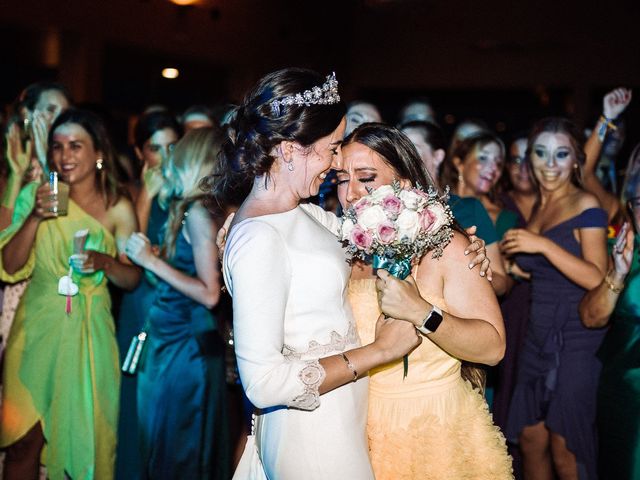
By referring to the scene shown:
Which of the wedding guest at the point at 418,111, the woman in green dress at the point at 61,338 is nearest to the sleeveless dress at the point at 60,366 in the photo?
the woman in green dress at the point at 61,338

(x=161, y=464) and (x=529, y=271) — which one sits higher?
(x=529, y=271)

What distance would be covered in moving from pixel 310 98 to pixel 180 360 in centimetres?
205

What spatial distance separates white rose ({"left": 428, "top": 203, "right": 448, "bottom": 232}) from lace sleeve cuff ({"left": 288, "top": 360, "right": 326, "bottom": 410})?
0.54m

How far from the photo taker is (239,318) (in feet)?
6.41

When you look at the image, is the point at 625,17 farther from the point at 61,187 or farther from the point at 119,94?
the point at 61,187

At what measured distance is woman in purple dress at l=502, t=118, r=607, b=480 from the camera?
382 centimetres

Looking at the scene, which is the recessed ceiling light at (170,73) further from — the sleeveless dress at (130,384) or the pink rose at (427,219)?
the pink rose at (427,219)

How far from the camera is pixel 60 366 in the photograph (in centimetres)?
374

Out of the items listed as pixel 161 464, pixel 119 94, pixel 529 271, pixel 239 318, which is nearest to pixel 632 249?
pixel 529 271

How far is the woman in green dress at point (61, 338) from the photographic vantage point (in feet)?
12.1

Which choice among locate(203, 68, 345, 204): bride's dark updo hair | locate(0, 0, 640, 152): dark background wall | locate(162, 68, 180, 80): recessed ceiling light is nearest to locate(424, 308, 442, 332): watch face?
locate(203, 68, 345, 204): bride's dark updo hair

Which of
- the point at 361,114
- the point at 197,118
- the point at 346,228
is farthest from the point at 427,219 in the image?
the point at 197,118

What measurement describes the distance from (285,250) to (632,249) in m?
2.03

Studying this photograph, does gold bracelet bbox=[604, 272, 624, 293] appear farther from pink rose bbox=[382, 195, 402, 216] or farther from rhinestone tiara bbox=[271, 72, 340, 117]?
rhinestone tiara bbox=[271, 72, 340, 117]
